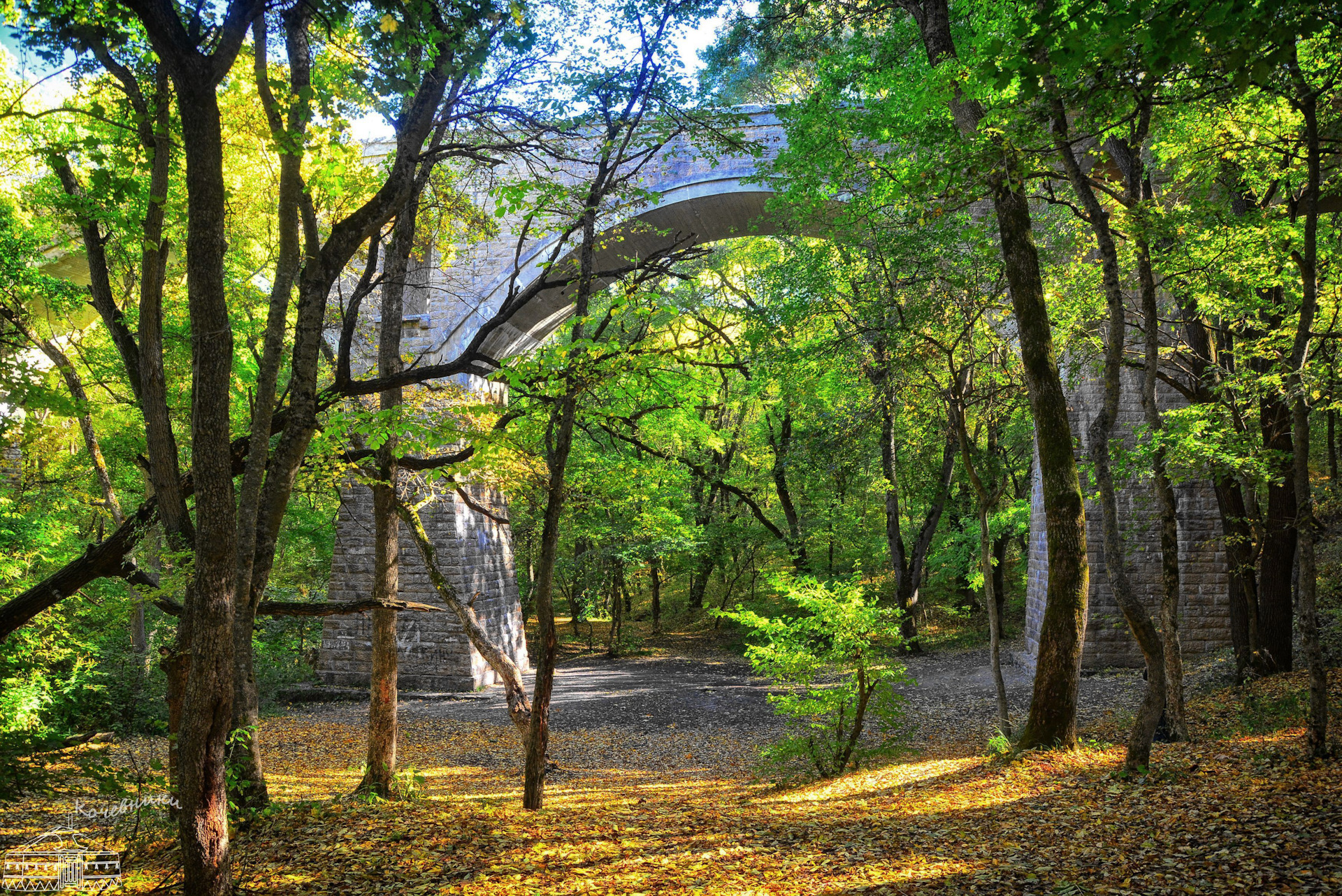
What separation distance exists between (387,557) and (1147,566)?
9485 mm

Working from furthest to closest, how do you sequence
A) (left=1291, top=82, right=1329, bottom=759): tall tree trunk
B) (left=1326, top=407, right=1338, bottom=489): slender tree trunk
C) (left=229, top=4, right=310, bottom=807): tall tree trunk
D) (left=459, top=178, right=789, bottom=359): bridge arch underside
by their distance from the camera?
(left=459, top=178, right=789, bottom=359): bridge arch underside < (left=1326, top=407, right=1338, bottom=489): slender tree trunk < (left=1291, top=82, right=1329, bottom=759): tall tree trunk < (left=229, top=4, right=310, bottom=807): tall tree trunk

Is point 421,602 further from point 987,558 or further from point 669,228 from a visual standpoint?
point 987,558

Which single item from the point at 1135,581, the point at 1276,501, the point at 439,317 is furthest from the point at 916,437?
the point at 439,317

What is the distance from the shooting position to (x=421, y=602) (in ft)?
42.7

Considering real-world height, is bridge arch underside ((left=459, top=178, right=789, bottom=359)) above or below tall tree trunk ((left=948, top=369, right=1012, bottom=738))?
above

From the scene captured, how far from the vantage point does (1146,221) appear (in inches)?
211

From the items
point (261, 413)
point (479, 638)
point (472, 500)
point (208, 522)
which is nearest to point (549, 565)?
point (479, 638)

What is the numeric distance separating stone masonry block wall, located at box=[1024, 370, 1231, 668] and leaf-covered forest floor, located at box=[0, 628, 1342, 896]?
10.7ft

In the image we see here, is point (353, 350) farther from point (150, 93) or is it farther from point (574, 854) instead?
point (574, 854)

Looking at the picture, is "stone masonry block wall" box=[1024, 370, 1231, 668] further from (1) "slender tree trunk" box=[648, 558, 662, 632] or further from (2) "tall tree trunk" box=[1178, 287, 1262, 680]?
(1) "slender tree trunk" box=[648, 558, 662, 632]

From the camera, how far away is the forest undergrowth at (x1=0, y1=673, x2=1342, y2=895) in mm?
3514

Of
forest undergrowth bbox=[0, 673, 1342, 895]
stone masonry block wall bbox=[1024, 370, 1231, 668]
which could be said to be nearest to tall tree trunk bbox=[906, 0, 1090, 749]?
forest undergrowth bbox=[0, 673, 1342, 895]

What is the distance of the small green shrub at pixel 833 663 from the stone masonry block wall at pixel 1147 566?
4.85m

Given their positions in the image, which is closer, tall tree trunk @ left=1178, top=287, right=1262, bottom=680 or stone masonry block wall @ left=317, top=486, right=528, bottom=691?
tall tree trunk @ left=1178, top=287, right=1262, bottom=680
